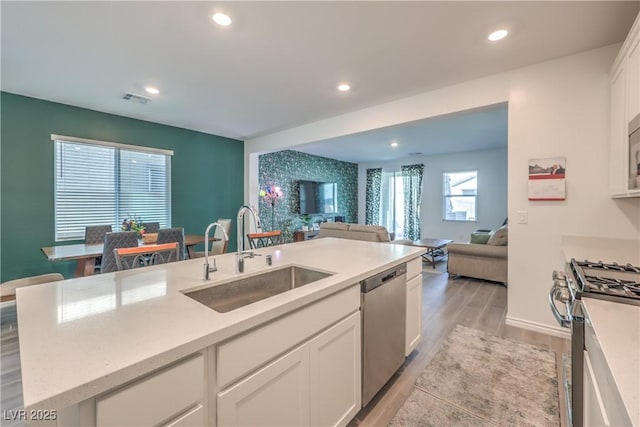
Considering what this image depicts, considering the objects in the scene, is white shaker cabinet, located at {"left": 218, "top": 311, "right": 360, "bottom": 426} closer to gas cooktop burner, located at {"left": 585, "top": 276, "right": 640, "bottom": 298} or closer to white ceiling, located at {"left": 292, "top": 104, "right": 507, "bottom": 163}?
gas cooktop burner, located at {"left": 585, "top": 276, "right": 640, "bottom": 298}

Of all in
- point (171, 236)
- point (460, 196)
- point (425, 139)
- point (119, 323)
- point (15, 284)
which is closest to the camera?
point (119, 323)

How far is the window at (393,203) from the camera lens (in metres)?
8.42

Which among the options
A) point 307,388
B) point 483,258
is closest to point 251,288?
point 307,388

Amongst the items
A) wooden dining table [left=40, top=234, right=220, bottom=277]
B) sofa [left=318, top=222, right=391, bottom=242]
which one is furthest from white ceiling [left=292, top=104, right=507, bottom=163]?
wooden dining table [left=40, top=234, right=220, bottom=277]

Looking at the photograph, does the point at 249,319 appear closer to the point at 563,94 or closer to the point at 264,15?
the point at 264,15

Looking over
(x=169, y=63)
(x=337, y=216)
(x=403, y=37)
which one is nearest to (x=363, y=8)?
(x=403, y=37)

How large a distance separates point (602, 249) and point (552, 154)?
0.94 meters

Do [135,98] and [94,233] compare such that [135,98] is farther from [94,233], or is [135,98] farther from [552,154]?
[552,154]

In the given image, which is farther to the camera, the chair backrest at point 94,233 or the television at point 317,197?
the television at point 317,197

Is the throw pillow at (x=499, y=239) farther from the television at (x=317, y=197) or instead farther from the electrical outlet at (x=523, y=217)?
the television at (x=317, y=197)

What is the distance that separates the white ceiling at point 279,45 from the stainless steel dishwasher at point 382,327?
191 centimetres

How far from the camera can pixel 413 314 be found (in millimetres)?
2160

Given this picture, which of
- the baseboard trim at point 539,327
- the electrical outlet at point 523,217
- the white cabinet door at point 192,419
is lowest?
the baseboard trim at point 539,327

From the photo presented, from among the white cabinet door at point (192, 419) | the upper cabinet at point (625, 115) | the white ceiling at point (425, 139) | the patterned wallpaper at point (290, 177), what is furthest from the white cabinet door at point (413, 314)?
the patterned wallpaper at point (290, 177)
